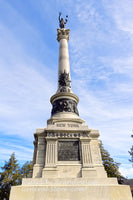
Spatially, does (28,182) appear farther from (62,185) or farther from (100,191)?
(100,191)

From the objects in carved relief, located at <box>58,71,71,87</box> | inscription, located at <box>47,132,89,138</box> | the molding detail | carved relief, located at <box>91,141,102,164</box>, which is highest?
carved relief, located at <box>58,71,71,87</box>

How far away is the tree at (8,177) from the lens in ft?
66.1

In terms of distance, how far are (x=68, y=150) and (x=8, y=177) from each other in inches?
661

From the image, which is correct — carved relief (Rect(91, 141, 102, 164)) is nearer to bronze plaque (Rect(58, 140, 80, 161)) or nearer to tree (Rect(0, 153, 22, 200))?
bronze plaque (Rect(58, 140, 80, 161))

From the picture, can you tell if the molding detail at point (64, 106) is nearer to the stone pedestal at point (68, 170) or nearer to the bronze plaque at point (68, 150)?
the stone pedestal at point (68, 170)

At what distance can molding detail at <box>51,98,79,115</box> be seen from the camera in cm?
1344

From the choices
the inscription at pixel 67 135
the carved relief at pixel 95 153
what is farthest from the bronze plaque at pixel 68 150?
the carved relief at pixel 95 153

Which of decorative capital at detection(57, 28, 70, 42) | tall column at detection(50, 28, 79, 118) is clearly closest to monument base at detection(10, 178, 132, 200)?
tall column at detection(50, 28, 79, 118)

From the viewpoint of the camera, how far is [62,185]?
25.7ft

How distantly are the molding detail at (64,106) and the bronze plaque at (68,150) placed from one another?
371cm

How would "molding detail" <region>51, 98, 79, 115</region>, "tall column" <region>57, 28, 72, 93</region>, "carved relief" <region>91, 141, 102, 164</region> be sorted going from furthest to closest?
1. "tall column" <region>57, 28, 72, 93</region>
2. "molding detail" <region>51, 98, 79, 115</region>
3. "carved relief" <region>91, 141, 102, 164</region>

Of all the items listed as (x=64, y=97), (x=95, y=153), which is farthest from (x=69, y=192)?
(x=64, y=97)

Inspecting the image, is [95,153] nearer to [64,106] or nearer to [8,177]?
[64,106]

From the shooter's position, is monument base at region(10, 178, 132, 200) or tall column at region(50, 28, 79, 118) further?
tall column at region(50, 28, 79, 118)
